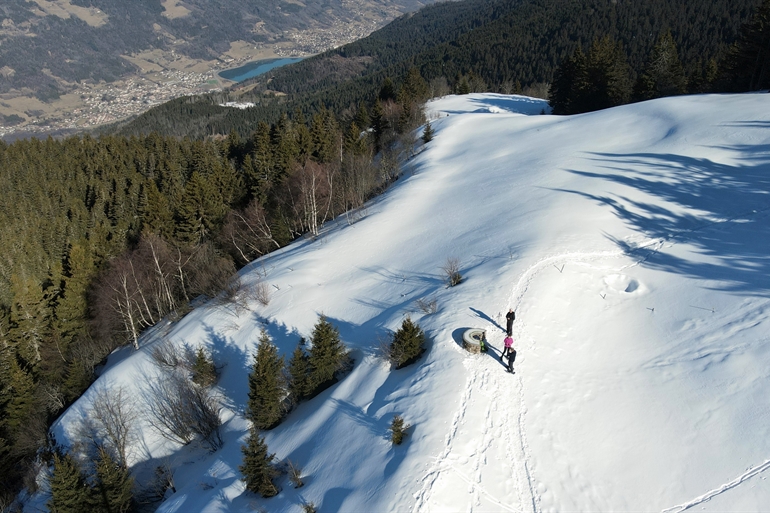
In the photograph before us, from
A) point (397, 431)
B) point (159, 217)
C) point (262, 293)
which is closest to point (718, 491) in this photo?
point (397, 431)

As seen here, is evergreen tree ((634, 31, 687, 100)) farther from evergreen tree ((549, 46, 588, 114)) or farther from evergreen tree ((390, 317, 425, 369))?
evergreen tree ((390, 317, 425, 369))

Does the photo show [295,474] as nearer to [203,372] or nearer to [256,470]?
[256,470]

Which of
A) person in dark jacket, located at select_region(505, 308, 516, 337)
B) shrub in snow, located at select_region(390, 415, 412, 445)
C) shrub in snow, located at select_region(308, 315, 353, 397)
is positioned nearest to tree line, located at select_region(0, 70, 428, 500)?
shrub in snow, located at select_region(308, 315, 353, 397)

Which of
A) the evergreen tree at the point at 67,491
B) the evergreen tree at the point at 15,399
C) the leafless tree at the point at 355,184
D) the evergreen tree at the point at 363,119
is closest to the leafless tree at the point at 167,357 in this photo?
the evergreen tree at the point at 67,491

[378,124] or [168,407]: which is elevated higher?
[378,124]

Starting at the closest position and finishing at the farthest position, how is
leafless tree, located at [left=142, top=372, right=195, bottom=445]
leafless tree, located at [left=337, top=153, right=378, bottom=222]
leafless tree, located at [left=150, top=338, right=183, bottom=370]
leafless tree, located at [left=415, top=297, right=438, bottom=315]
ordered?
1. leafless tree, located at [left=415, top=297, right=438, bottom=315]
2. leafless tree, located at [left=142, top=372, right=195, bottom=445]
3. leafless tree, located at [left=150, top=338, right=183, bottom=370]
4. leafless tree, located at [left=337, top=153, right=378, bottom=222]
